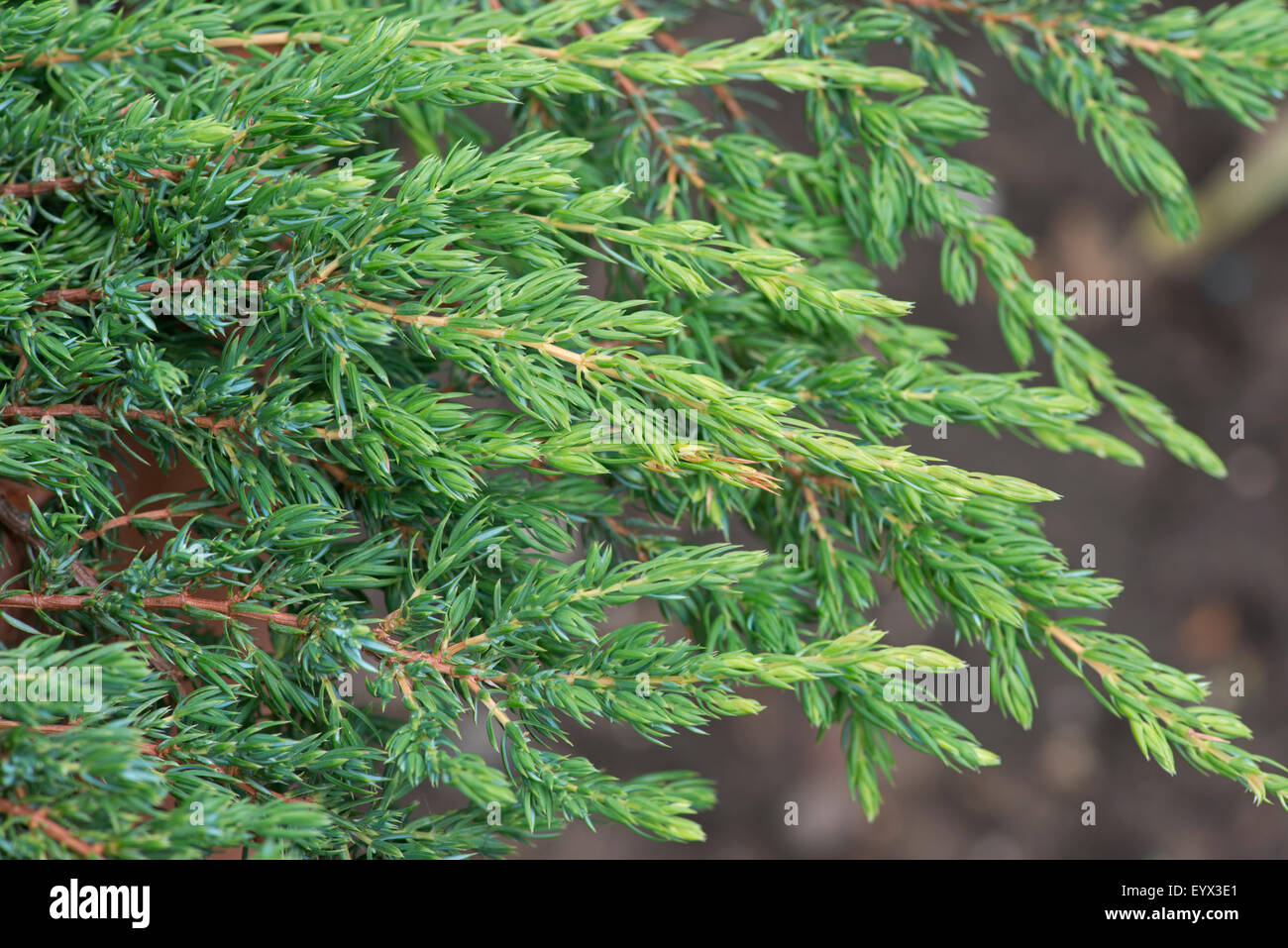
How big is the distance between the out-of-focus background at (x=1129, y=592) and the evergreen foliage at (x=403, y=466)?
1.21 meters

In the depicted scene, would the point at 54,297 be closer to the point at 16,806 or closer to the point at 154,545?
the point at 154,545

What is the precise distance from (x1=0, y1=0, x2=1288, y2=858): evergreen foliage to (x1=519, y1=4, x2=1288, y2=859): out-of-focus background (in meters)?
1.21

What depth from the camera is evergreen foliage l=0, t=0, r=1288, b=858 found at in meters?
0.79

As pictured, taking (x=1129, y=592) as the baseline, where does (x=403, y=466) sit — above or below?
above

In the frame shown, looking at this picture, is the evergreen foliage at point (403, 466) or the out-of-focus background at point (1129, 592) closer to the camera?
the evergreen foliage at point (403, 466)

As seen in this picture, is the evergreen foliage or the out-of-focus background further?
the out-of-focus background

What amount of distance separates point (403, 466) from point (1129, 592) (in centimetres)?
195

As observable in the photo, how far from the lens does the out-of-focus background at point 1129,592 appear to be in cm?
219

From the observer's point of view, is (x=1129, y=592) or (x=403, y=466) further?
(x=1129, y=592)

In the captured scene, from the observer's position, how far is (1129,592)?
7.47 feet

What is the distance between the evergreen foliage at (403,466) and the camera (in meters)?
0.79

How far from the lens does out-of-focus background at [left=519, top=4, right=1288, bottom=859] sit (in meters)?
2.19
